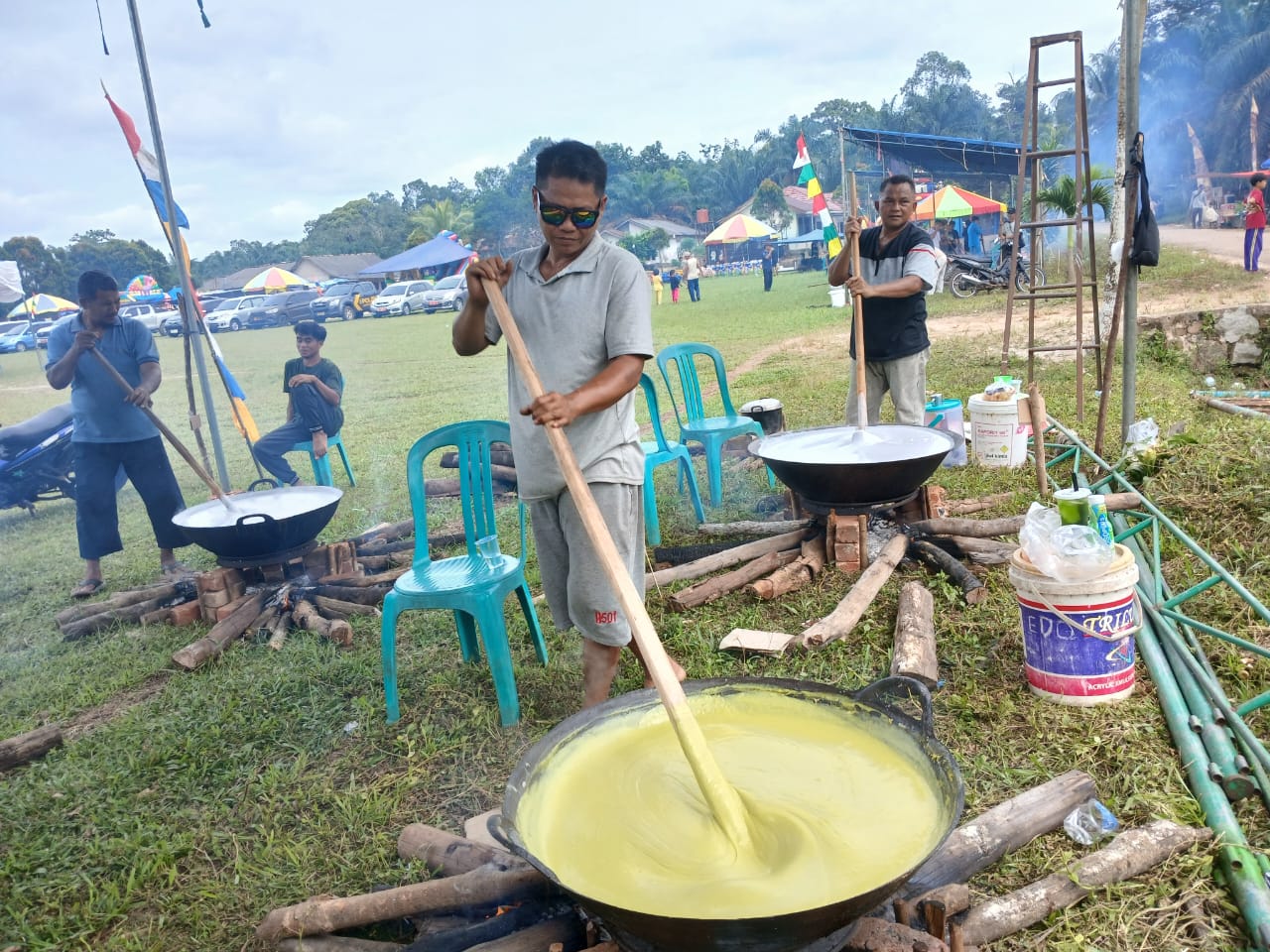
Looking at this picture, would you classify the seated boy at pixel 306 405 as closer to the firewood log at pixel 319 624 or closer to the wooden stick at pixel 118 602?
the wooden stick at pixel 118 602

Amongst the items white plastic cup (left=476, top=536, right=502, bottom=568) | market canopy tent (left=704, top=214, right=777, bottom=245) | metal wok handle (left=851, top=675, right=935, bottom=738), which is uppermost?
market canopy tent (left=704, top=214, right=777, bottom=245)

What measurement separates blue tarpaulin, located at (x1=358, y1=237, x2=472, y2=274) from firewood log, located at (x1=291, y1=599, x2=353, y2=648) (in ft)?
7.52

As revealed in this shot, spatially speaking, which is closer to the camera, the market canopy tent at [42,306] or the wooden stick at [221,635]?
the wooden stick at [221,635]

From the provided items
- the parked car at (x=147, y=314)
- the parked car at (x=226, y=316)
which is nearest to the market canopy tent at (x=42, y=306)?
the parked car at (x=147, y=314)

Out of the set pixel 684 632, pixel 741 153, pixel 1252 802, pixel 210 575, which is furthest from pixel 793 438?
pixel 741 153

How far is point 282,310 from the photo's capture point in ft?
17.4

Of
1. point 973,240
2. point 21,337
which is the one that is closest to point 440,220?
point 21,337

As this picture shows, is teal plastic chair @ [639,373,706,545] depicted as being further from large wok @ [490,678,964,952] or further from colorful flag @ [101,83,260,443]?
large wok @ [490,678,964,952]

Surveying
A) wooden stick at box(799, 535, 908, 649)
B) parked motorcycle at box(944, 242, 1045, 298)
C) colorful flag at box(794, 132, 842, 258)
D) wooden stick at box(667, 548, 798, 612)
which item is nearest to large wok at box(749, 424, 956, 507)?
wooden stick at box(799, 535, 908, 649)

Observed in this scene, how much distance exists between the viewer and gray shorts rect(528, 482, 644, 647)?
2.72 metres

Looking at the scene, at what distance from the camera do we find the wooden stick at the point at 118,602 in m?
4.65

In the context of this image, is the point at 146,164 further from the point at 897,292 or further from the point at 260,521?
the point at 897,292

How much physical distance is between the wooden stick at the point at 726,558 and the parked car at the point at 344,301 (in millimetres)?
2912

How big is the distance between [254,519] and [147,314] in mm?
1393
